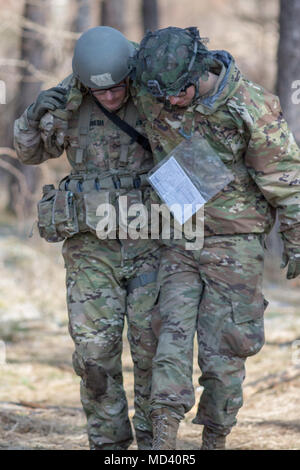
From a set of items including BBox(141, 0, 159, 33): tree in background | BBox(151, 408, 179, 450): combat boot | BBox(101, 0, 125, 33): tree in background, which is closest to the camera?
BBox(151, 408, 179, 450): combat boot

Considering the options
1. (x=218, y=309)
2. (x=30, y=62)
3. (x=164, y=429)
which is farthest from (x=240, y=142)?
(x=30, y=62)

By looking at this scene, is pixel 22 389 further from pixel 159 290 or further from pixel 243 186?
pixel 243 186

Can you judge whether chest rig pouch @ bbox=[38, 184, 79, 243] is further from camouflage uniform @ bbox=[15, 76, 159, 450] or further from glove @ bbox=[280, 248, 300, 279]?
glove @ bbox=[280, 248, 300, 279]

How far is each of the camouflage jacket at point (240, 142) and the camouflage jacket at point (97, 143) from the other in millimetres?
194

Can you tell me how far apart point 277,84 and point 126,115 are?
17.3 ft

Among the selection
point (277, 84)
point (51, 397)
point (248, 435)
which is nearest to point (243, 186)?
point (248, 435)

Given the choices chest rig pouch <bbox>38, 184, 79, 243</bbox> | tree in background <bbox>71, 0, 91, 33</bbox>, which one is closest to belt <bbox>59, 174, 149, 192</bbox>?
chest rig pouch <bbox>38, 184, 79, 243</bbox>

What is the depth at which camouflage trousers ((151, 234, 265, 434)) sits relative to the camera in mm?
3992

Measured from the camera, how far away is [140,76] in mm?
3785

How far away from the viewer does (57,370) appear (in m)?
6.85

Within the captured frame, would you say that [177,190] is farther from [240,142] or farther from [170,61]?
[170,61]

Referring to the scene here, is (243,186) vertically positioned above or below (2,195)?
above

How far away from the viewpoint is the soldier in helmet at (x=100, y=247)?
4203 mm

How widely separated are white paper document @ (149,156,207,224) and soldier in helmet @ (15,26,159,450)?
0.22 m
